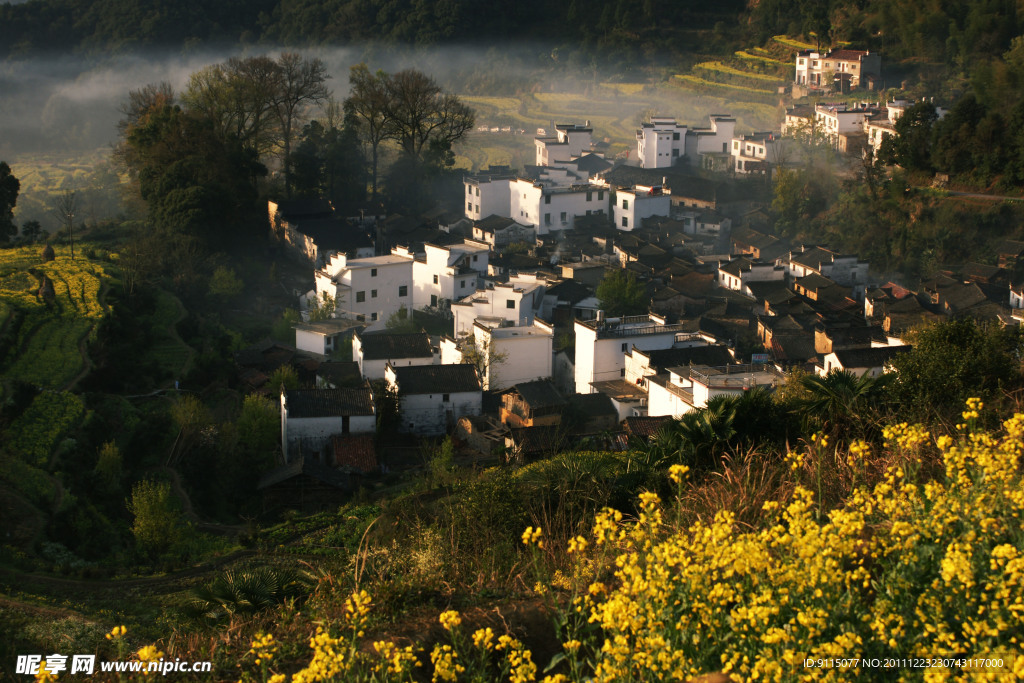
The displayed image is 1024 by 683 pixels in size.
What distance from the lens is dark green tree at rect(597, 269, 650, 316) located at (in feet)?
48.2

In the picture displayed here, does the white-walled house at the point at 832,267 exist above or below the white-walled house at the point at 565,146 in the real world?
below

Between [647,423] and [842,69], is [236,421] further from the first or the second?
[842,69]

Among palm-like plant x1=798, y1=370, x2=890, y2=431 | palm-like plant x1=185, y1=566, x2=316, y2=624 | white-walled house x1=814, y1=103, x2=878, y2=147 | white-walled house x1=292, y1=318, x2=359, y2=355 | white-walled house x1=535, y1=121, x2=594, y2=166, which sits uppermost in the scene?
palm-like plant x1=798, y1=370, x2=890, y2=431

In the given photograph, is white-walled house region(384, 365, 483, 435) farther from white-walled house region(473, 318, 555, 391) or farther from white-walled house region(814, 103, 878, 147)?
white-walled house region(814, 103, 878, 147)

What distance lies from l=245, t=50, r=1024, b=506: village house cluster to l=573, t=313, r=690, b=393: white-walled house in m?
0.03

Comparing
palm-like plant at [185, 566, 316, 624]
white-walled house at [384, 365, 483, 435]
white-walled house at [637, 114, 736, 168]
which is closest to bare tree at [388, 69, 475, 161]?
white-walled house at [637, 114, 736, 168]

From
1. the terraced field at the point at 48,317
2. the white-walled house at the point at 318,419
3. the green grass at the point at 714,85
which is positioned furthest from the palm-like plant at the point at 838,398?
the green grass at the point at 714,85

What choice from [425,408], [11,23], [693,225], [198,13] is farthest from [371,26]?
[425,408]

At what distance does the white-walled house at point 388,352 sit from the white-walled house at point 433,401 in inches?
30.9

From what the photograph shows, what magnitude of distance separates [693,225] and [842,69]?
34.6 ft

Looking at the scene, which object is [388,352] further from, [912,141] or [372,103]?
[912,141]

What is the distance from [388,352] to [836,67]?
19819mm

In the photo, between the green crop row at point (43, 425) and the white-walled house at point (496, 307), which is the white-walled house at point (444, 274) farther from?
the green crop row at point (43, 425)

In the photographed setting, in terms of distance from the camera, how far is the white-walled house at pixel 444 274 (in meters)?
15.6
